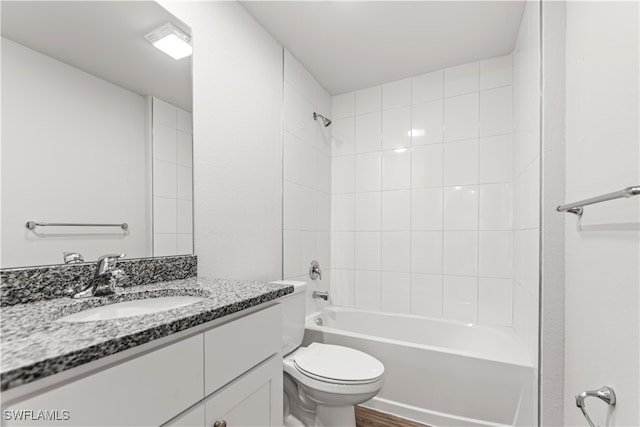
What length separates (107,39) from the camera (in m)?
1.07

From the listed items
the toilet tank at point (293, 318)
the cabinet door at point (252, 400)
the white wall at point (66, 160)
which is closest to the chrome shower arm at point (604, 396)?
the cabinet door at point (252, 400)

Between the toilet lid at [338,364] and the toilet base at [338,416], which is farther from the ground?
the toilet lid at [338,364]

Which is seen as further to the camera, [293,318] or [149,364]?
[293,318]

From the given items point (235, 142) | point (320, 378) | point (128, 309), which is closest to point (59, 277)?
point (128, 309)

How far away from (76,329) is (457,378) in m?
1.71

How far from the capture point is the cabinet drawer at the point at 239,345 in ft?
2.54

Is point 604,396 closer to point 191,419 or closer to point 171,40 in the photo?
point 191,419

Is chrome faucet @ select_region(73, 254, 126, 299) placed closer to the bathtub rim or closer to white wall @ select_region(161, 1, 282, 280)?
white wall @ select_region(161, 1, 282, 280)

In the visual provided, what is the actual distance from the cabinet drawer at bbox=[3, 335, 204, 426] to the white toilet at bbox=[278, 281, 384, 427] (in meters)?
0.82

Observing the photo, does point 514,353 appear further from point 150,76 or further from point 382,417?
point 150,76

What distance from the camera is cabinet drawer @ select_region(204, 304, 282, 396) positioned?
773mm

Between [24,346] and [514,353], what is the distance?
198 cm

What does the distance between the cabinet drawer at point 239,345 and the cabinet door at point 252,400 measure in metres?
0.03

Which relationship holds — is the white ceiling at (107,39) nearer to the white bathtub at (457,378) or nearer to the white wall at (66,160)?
the white wall at (66,160)
